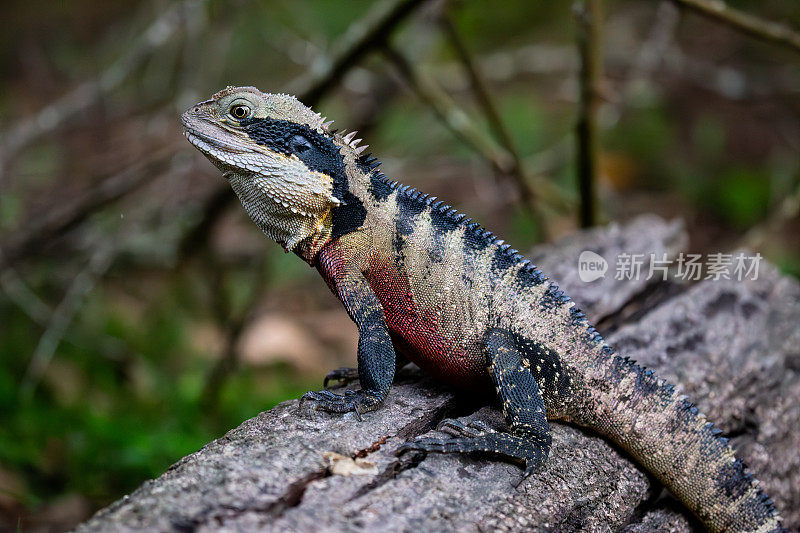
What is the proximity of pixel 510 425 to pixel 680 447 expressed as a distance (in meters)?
1.08

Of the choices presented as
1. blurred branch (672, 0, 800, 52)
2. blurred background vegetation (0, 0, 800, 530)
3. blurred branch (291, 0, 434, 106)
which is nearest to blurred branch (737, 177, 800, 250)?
blurred background vegetation (0, 0, 800, 530)

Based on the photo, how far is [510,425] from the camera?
3.84m

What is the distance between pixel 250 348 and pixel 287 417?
479 centimetres

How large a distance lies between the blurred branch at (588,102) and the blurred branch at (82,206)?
4169mm

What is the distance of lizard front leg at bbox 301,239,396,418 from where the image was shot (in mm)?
3865

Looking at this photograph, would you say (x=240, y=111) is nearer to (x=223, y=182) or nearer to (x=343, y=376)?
(x=343, y=376)

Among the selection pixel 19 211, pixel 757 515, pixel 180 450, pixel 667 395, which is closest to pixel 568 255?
pixel 667 395

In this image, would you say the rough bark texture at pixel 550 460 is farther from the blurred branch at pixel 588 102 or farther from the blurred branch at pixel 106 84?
the blurred branch at pixel 106 84

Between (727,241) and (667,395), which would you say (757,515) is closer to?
(667,395)

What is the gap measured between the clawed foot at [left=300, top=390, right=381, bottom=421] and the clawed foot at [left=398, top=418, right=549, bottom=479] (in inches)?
13.4

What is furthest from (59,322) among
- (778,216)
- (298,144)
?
(778,216)

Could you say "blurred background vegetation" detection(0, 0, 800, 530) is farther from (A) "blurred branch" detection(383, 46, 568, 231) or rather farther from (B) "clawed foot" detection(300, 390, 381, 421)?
(B) "clawed foot" detection(300, 390, 381, 421)

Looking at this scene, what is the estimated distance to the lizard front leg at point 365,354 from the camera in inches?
152

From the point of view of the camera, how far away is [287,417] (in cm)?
382
